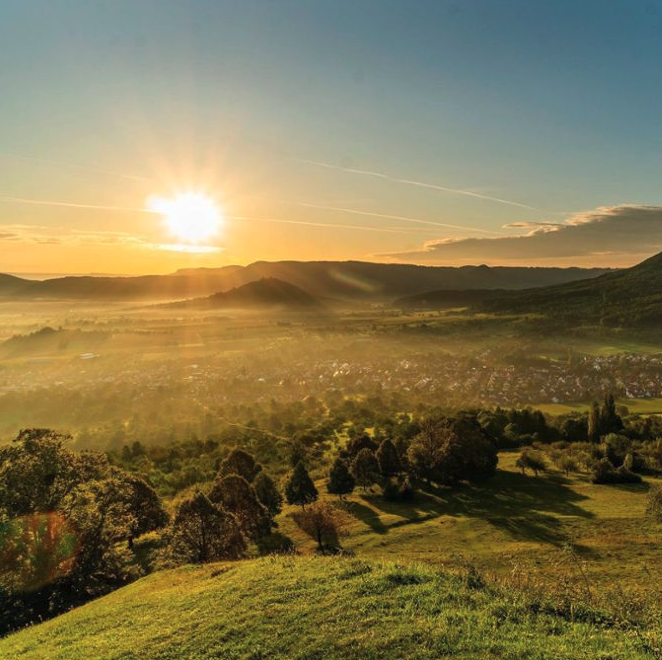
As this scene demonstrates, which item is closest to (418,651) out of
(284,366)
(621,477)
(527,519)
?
(527,519)

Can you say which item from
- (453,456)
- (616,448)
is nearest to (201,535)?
(453,456)

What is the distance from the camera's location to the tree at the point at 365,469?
179ft

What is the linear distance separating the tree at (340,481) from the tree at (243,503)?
13589mm

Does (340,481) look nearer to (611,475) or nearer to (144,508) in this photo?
(144,508)

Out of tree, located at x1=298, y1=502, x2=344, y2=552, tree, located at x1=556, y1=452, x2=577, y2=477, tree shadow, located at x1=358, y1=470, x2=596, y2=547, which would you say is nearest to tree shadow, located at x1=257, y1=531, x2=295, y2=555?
tree, located at x1=298, y1=502, x2=344, y2=552

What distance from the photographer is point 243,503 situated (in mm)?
39312

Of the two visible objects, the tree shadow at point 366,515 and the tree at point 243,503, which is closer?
the tree at point 243,503

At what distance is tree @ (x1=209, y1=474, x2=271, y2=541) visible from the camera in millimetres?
38719

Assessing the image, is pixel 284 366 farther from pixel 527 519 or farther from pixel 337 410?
pixel 527 519

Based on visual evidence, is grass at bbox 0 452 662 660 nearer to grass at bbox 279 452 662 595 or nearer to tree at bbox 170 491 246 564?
grass at bbox 279 452 662 595

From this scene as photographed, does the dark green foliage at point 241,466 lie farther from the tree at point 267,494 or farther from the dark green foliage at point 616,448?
the dark green foliage at point 616,448

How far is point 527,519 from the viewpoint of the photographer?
42125 millimetres

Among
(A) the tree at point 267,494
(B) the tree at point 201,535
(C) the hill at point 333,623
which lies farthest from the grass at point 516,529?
(C) the hill at point 333,623

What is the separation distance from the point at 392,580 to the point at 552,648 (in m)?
6.83
